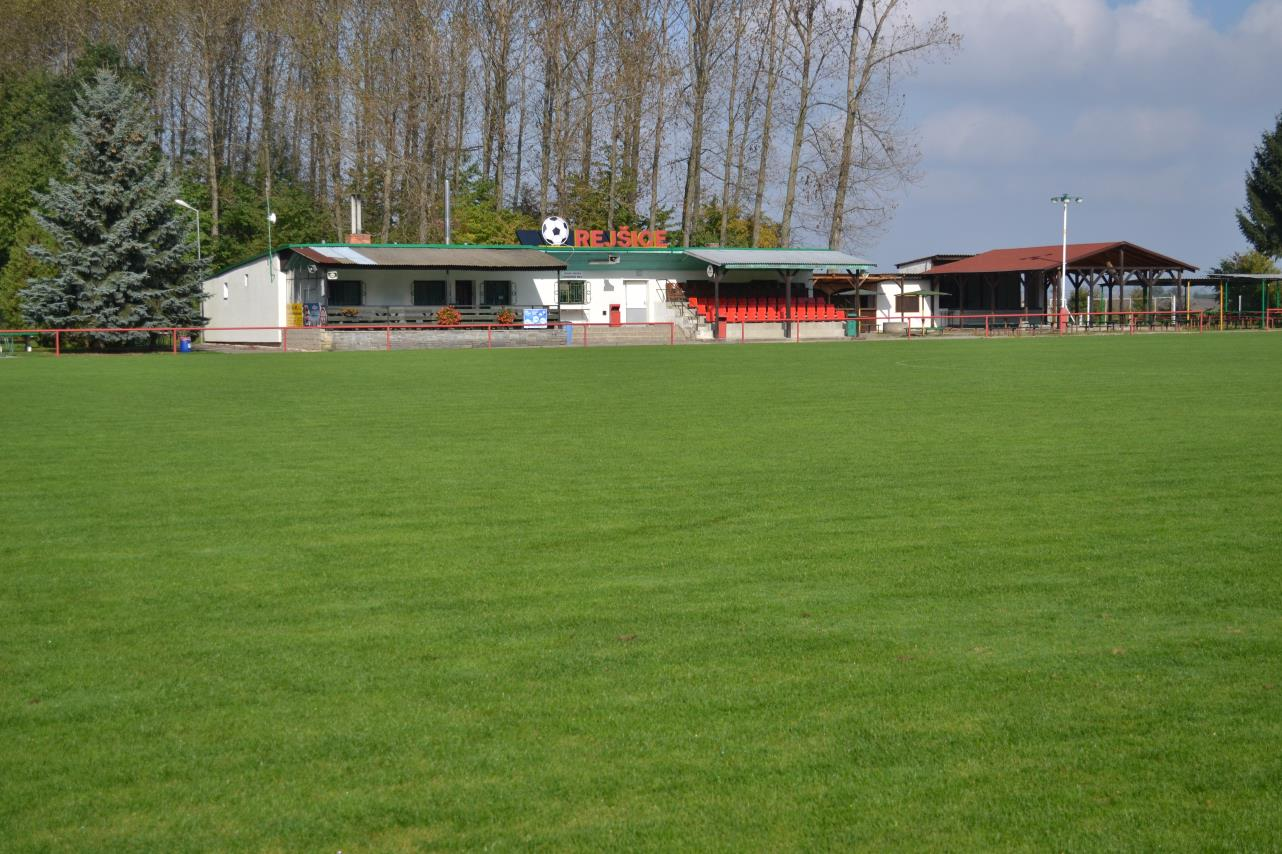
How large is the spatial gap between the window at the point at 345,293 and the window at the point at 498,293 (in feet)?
17.9

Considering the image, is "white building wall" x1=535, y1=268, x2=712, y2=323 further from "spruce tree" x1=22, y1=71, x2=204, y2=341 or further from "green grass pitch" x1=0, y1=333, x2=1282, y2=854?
"green grass pitch" x1=0, y1=333, x2=1282, y2=854

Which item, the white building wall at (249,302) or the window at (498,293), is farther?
the window at (498,293)

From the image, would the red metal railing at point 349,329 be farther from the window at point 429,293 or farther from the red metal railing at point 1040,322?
the red metal railing at point 1040,322

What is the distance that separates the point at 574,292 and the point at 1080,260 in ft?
82.4

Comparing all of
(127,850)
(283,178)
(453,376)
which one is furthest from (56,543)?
(283,178)

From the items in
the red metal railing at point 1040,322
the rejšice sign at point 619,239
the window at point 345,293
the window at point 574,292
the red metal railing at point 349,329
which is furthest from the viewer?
the red metal railing at point 1040,322

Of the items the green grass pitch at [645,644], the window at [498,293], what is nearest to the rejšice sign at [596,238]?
the window at [498,293]

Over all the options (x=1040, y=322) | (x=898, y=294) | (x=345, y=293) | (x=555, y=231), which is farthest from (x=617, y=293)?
(x=1040, y=322)

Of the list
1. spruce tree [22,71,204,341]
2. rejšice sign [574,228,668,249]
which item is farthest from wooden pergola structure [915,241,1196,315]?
spruce tree [22,71,204,341]

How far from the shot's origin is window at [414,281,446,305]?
52.5 metres

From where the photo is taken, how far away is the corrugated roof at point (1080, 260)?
62656 mm

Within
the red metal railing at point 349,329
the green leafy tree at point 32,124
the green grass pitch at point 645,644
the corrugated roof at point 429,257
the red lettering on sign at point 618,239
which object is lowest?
the green grass pitch at point 645,644

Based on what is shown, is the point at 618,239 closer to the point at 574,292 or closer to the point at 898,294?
the point at 574,292

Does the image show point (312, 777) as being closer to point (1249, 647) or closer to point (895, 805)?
point (895, 805)
